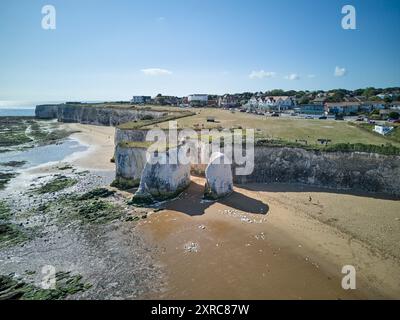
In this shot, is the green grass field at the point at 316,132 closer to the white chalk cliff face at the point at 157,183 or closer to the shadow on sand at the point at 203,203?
the shadow on sand at the point at 203,203

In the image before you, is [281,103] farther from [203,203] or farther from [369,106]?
[203,203]

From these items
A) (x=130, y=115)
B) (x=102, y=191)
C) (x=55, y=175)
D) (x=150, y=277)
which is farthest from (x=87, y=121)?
(x=150, y=277)

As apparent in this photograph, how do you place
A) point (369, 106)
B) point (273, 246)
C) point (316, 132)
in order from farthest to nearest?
1. point (369, 106)
2. point (316, 132)
3. point (273, 246)

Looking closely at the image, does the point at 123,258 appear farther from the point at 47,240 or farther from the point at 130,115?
the point at 130,115

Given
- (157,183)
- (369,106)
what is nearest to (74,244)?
Result: (157,183)

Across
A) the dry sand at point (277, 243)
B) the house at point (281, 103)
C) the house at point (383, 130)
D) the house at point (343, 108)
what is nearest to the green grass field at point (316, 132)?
the house at point (383, 130)
